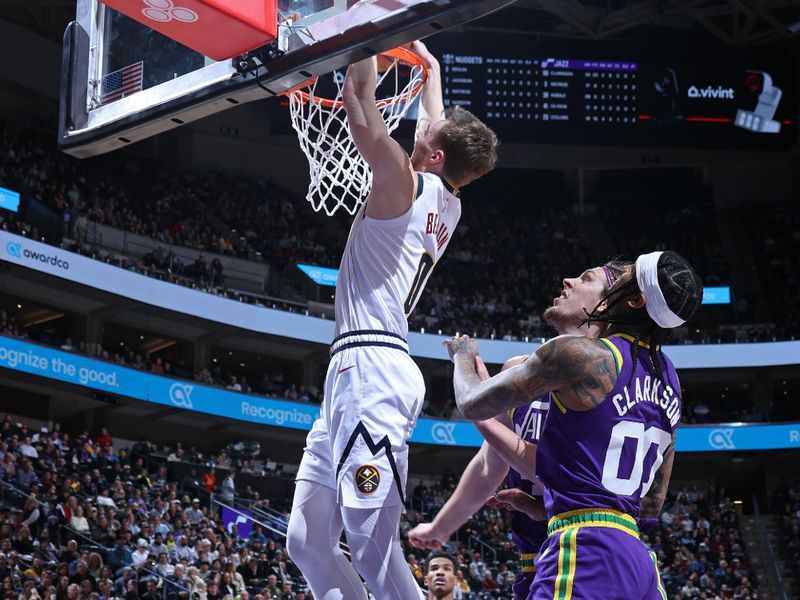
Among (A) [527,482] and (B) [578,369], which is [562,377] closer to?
(B) [578,369]

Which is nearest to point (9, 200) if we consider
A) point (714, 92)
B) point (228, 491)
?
point (228, 491)

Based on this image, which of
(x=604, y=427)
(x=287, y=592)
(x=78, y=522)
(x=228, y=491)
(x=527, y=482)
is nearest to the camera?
(x=604, y=427)

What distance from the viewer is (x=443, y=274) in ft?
114

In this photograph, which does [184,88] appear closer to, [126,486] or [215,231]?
[126,486]

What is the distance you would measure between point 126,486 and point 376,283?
16.0 m

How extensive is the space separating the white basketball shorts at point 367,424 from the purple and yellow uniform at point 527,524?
91cm

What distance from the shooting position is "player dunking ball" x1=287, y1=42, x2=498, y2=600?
427 cm

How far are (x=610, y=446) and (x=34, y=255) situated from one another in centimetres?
2209

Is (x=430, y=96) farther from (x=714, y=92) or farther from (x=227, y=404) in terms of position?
(x=714, y=92)

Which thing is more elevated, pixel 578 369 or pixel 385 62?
pixel 385 62

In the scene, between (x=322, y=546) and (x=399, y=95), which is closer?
(x=322, y=546)

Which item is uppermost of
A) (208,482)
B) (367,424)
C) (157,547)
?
(208,482)

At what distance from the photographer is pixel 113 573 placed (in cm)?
1538

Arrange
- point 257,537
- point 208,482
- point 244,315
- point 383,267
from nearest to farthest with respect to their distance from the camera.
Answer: point 383,267, point 257,537, point 208,482, point 244,315
